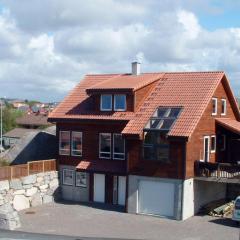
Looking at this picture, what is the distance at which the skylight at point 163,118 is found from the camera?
29469 mm

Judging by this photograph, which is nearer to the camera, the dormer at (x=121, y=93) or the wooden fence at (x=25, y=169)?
the wooden fence at (x=25, y=169)

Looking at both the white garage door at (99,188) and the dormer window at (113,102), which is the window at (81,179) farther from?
the dormer window at (113,102)

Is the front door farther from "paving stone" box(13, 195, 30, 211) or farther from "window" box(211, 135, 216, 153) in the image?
"paving stone" box(13, 195, 30, 211)

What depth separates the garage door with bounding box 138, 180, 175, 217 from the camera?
2950 centimetres

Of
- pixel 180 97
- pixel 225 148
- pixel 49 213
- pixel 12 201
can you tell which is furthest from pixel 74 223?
pixel 225 148

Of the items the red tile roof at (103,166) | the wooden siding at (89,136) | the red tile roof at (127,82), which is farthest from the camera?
the wooden siding at (89,136)

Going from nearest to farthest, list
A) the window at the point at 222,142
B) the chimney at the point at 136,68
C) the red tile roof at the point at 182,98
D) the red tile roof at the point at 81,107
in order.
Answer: the red tile roof at the point at 182,98
the red tile roof at the point at 81,107
the window at the point at 222,142
the chimney at the point at 136,68

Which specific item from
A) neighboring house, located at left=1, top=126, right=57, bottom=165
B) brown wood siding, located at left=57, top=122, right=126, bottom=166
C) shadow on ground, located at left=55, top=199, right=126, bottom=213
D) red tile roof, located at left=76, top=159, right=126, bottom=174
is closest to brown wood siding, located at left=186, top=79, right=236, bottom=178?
red tile roof, located at left=76, top=159, right=126, bottom=174

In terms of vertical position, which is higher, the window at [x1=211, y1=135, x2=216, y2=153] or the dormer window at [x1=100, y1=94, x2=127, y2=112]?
the dormer window at [x1=100, y1=94, x2=127, y2=112]

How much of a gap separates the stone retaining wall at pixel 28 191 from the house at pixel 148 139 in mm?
1118

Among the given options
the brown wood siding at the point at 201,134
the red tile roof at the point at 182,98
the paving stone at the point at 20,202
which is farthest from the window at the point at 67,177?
the brown wood siding at the point at 201,134

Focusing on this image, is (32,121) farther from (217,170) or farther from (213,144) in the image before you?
(217,170)

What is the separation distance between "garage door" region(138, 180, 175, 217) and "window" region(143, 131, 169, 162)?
5.08 ft

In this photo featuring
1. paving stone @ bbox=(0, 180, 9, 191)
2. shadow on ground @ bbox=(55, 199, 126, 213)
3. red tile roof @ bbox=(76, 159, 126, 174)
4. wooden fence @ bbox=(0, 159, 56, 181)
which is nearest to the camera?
paving stone @ bbox=(0, 180, 9, 191)
